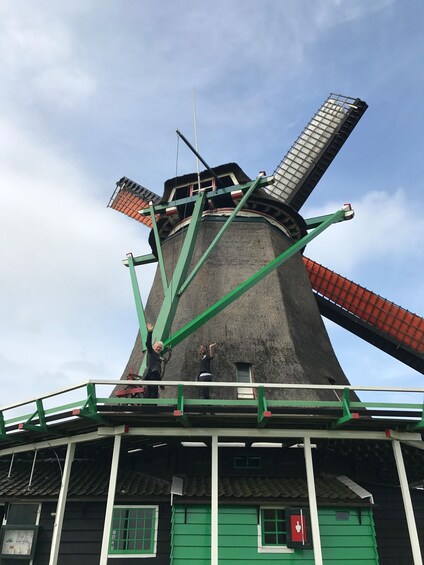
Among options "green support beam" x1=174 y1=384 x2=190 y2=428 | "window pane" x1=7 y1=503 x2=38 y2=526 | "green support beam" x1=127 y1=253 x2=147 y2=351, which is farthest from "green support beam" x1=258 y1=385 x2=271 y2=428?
"window pane" x1=7 y1=503 x2=38 y2=526

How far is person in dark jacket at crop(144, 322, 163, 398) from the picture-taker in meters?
9.30

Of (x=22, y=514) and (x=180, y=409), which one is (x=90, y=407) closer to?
(x=180, y=409)

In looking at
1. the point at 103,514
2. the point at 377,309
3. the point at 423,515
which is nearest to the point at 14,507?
the point at 103,514

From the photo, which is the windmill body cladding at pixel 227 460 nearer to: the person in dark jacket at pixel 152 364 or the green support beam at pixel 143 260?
the person in dark jacket at pixel 152 364

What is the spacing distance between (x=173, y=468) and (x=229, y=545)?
186cm

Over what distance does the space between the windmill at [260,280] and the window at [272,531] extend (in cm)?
288

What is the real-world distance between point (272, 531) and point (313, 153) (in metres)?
16.5

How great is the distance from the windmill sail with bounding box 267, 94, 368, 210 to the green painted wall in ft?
45.0

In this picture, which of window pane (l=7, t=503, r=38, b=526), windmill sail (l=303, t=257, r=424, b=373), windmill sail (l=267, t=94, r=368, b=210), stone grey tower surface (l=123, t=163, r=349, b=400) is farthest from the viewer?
windmill sail (l=267, t=94, r=368, b=210)

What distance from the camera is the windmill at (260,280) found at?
438 inches

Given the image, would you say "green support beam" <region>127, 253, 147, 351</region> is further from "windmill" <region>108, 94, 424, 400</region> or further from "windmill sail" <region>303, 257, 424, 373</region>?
"windmill sail" <region>303, 257, 424, 373</region>

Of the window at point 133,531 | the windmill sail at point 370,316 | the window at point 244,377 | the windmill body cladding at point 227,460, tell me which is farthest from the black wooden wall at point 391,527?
the windmill sail at point 370,316

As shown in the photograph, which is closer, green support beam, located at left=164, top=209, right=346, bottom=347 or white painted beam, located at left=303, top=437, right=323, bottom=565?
white painted beam, located at left=303, top=437, right=323, bottom=565

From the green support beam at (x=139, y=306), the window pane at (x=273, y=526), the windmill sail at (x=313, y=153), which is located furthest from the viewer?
the windmill sail at (x=313, y=153)
